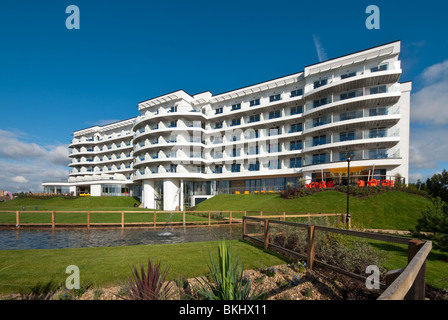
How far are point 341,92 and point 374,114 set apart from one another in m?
5.66

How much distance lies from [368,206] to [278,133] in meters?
19.8

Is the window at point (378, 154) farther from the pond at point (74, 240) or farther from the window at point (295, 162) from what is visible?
the pond at point (74, 240)

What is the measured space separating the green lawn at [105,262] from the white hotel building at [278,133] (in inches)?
980

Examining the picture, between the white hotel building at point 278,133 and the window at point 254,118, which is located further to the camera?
the window at point 254,118

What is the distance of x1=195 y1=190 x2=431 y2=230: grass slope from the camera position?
17.7 metres

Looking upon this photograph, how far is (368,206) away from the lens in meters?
20.3

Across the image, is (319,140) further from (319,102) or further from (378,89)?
(378,89)

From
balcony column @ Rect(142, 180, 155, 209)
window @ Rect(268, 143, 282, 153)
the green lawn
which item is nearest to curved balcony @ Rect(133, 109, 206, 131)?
balcony column @ Rect(142, 180, 155, 209)

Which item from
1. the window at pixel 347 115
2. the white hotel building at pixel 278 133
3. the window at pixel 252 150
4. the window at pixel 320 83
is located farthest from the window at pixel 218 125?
the window at pixel 347 115

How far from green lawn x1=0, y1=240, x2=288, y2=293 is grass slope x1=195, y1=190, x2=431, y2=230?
11602 millimetres

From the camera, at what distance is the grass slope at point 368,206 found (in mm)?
17684

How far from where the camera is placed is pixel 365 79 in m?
29.0

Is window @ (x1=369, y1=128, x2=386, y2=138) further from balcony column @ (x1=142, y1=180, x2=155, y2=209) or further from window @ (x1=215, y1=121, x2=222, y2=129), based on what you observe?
balcony column @ (x1=142, y1=180, x2=155, y2=209)
